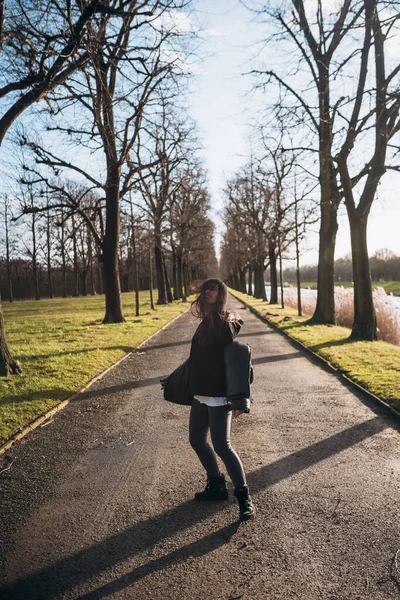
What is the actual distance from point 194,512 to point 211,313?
1.60 metres

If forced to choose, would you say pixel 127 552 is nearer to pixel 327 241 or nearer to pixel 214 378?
pixel 214 378

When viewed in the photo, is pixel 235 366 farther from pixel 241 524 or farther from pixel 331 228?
pixel 331 228

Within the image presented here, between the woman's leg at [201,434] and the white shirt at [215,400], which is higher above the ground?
the white shirt at [215,400]

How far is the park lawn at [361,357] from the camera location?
7.92 metres

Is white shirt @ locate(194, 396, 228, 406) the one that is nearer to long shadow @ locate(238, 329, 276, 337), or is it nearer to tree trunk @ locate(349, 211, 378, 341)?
tree trunk @ locate(349, 211, 378, 341)

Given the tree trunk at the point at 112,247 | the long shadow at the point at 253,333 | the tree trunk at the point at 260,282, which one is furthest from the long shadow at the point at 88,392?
the tree trunk at the point at 260,282

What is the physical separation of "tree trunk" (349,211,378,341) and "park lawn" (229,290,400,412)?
23.8 inches

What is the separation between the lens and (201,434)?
409 centimetres

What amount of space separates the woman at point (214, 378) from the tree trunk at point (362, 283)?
10.6 meters

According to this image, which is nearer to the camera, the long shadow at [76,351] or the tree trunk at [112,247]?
the long shadow at [76,351]

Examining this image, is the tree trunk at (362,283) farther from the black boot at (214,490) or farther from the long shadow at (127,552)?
the black boot at (214,490)

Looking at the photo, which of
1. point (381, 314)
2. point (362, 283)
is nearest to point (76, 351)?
point (362, 283)

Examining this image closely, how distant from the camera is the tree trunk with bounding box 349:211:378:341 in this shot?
13.7 metres

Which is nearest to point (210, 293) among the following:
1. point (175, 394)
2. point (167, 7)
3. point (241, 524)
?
point (175, 394)
